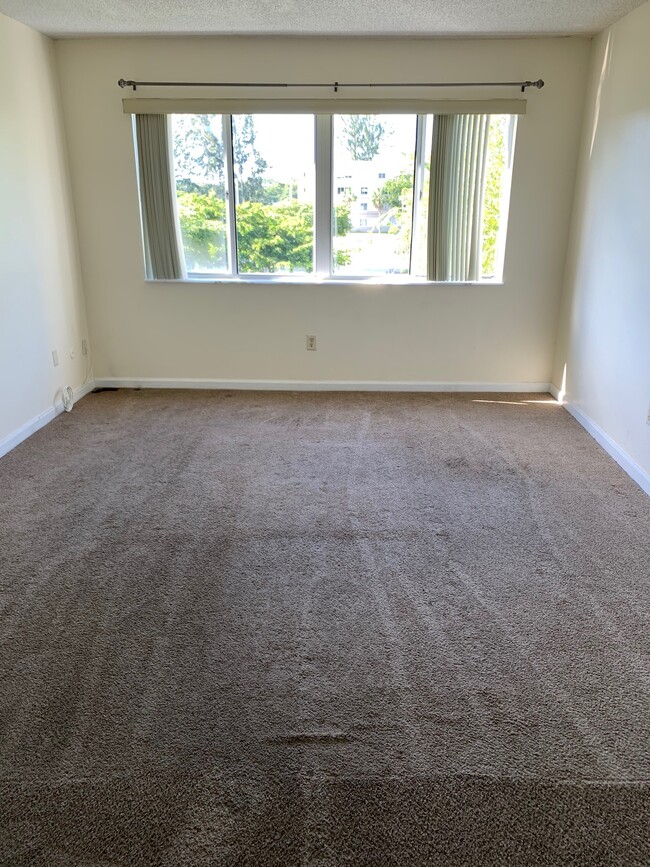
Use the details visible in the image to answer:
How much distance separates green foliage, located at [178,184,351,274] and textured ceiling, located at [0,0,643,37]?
103 cm

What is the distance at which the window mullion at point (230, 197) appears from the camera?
4.33 meters

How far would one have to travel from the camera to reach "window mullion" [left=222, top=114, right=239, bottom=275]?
4328 mm

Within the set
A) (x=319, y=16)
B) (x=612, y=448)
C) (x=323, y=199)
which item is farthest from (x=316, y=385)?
(x=319, y=16)

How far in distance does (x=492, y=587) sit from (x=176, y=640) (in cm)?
116

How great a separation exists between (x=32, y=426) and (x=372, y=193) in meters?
2.75

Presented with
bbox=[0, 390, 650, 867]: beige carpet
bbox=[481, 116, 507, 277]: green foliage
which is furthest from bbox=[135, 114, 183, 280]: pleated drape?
bbox=[481, 116, 507, 277]: green foliage

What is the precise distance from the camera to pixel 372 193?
4438 millimetres

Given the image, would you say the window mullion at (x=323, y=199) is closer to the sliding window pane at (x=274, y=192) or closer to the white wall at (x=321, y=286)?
the sliding window pane at (x=274, y=192)

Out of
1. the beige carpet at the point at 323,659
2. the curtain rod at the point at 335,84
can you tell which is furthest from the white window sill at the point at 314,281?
the beige carpet at the point at 323,659

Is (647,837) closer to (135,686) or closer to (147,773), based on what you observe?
(147,773)

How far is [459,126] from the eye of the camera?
166 inches

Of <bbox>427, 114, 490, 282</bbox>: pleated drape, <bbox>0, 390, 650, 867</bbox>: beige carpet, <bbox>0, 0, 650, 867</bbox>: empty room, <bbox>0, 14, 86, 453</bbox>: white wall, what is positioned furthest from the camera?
<bbox>427, 114, 490, 282</bbox>: pleated drape

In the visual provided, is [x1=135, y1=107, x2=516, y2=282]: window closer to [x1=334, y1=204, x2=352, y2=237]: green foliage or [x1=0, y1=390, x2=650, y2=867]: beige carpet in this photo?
[x1=334, y1=204, x2=352, y2=237]: green foliage

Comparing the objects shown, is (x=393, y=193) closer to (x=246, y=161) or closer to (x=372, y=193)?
(x=372, y=193)
